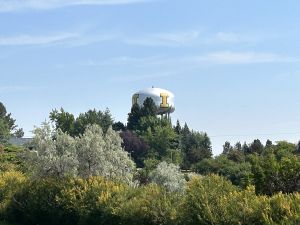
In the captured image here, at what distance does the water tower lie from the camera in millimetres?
93812

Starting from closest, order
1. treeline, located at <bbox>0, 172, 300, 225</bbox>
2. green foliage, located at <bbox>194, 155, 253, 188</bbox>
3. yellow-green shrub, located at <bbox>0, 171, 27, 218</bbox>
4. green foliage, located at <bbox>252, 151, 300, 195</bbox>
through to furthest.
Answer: treeline, located at <bbox>0, 172, 300, 225</bbox> → green foliage, located at <bbox>252, 151, 300, 195</bbox> → yellow-green shrub, located at <bbox>0, 171, 27, 218</bbox> → green foliage, located at <bbox>194, 155, 253, 188</bbox>

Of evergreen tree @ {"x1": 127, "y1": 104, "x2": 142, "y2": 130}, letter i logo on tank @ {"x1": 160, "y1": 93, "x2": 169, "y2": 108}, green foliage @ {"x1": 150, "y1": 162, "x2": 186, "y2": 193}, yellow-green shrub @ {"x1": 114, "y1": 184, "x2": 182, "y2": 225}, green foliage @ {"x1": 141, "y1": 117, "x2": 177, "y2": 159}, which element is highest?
letter i logo on tank @ {"x1": 160, "y1": 93, "x2": 169, "y2": 108}

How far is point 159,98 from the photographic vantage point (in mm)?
93938

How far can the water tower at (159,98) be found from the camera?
308 ft

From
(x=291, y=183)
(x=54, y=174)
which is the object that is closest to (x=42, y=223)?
(x=54, y=174)

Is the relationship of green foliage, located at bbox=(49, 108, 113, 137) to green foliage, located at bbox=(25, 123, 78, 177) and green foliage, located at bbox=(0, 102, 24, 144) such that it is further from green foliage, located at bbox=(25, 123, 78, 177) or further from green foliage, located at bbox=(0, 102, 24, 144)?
green foliage, located at bbox=(25, 123, 78, 177)

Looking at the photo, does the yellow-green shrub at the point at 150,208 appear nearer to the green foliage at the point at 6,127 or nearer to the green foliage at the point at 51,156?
the green foliage at the point at 51,156

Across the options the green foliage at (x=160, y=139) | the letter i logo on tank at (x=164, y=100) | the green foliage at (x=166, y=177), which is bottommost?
the green foliage at (x=166, y=177)

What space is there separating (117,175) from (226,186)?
9.57m

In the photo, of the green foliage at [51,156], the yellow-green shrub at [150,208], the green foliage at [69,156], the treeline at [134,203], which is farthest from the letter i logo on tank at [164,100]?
the yellow-green shrub at [150,208]

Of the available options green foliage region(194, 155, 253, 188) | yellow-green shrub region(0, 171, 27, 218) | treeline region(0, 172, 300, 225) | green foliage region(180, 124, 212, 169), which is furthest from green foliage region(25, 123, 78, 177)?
green foliage region(180, 124, 212, 169)

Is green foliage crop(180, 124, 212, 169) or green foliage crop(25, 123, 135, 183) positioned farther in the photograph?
green foliage crop(180, 124, 212, 169)

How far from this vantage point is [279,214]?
13.0 meters

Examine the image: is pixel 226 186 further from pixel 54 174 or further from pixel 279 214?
pixel 54 174
